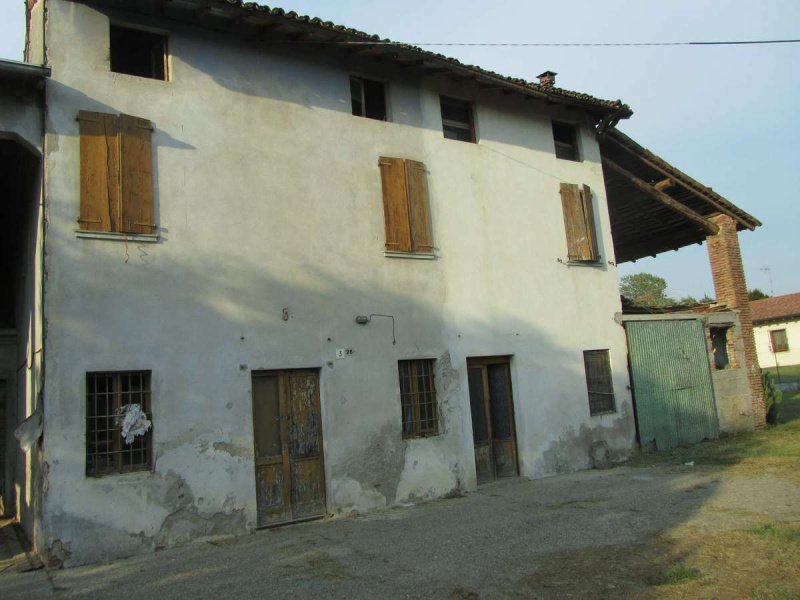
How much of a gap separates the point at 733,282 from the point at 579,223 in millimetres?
5227

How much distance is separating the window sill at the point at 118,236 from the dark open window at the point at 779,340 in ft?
118

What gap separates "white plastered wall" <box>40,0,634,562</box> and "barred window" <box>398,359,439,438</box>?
0.18 metres

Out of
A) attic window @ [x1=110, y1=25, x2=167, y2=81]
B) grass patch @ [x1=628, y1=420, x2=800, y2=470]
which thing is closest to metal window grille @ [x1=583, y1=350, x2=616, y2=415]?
grass patch @ [x1=628, y1=420, x2=800, y2=470]

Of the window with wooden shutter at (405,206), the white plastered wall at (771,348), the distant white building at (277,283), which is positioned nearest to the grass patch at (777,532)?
the distant white building at (277,283)

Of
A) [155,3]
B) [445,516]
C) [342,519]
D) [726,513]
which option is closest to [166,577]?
[342,519]

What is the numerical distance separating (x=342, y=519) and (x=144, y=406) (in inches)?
123

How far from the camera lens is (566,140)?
1324 cm

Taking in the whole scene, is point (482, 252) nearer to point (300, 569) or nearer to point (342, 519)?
point (342, 519)

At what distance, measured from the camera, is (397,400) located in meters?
9.59

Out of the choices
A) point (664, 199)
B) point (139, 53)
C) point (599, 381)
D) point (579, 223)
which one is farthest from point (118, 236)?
point (664, 199)

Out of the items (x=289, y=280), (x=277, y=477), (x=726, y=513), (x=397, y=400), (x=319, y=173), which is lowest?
(x=726, y=513)

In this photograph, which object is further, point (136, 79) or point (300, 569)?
point (136, 79)

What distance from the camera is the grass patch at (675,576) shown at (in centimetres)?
524

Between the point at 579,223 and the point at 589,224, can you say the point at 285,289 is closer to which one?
the point at 579,223
